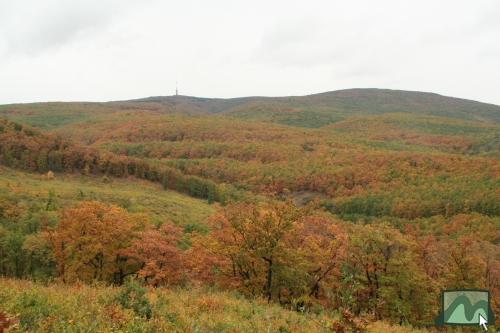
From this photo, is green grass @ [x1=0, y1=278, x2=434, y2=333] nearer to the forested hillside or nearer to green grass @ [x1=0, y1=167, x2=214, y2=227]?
the forested hillside

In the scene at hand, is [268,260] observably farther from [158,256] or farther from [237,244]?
[158,256]

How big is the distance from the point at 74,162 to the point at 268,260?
72662 mm

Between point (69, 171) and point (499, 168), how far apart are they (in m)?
103

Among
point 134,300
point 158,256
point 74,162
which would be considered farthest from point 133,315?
point 74,162

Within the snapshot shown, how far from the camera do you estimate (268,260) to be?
85.4 feet

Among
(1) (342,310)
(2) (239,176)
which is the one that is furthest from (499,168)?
(1) (342,310)

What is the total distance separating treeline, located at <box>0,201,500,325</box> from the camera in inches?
1046

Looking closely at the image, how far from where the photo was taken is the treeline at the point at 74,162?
8506 centimetres

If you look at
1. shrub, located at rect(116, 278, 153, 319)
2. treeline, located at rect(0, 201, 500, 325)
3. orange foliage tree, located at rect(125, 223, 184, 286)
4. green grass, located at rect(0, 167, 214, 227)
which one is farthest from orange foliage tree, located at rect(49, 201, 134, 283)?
shrub, located at rect(116, 278, 153, 319)

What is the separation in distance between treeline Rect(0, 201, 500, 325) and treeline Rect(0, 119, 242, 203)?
4709cm

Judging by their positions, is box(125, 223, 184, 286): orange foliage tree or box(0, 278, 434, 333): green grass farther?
box(125, 223, 184, 286): orange foliage tree

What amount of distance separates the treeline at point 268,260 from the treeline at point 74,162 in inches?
1854

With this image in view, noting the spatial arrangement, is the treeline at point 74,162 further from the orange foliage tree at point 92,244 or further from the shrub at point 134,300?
the shrub at point 134,300

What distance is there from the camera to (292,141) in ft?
643
